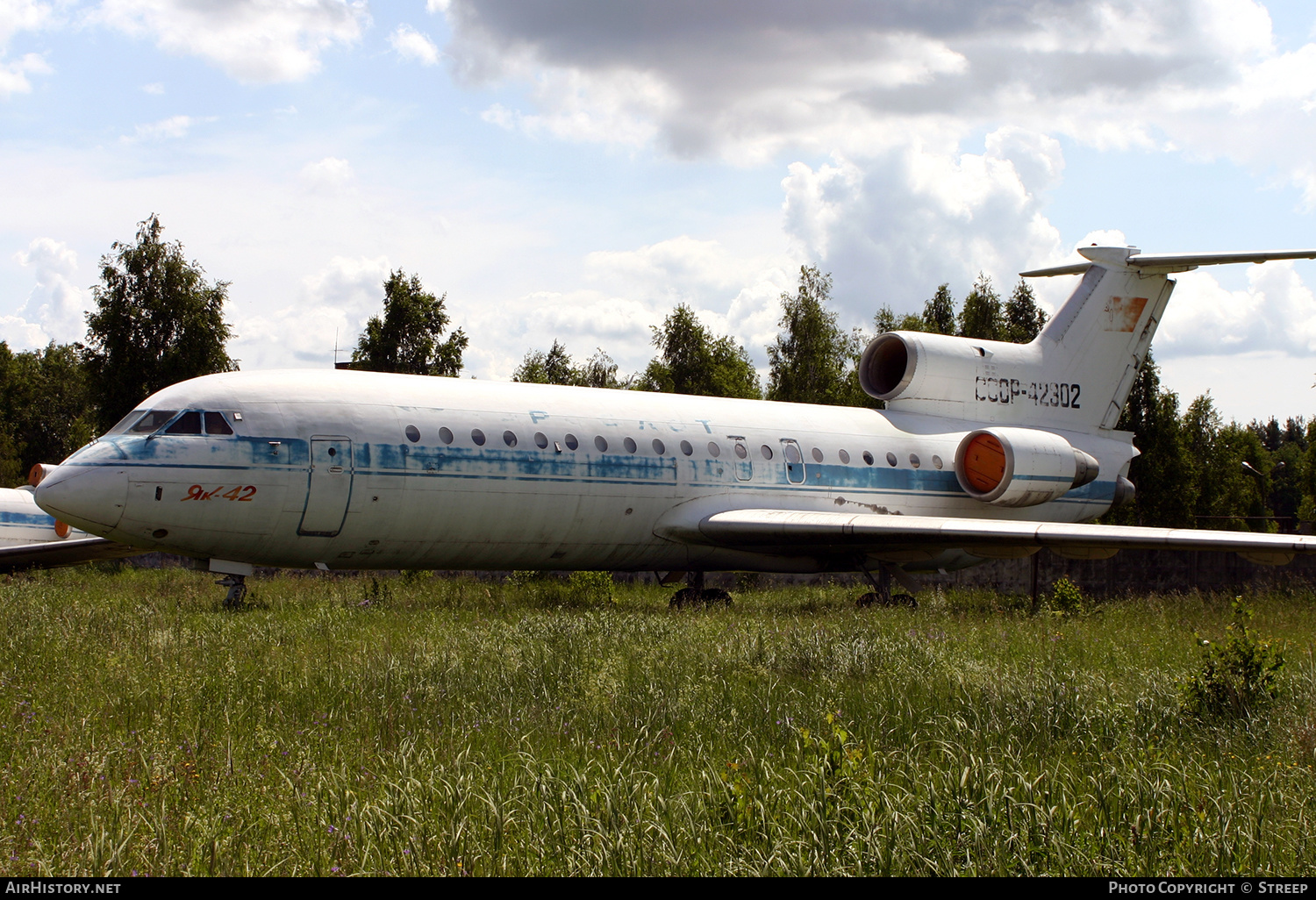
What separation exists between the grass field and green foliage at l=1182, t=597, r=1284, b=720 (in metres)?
0.22

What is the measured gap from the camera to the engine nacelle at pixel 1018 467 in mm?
20375

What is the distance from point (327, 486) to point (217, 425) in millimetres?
1698

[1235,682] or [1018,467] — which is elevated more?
[1018,467]

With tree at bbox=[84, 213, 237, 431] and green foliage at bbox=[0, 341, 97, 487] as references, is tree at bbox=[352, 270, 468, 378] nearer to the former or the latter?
tree at bbox=[84, 213, 237, 431]

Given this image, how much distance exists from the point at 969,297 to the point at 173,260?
36.3 metres

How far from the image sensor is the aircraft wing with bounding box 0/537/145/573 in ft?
64.4

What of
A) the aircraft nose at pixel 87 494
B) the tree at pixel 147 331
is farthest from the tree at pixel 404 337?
the aircraft nose at pixel 87 494

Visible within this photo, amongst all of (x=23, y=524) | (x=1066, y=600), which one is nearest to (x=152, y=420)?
(x=23, y=524)

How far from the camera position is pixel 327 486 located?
14641 mm

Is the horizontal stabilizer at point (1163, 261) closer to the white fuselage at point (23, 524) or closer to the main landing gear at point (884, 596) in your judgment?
the main landing gear at point (884, 596)

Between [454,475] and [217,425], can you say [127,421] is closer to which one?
[217,425]

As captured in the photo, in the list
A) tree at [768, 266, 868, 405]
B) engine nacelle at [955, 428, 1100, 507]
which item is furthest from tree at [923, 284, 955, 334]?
engine nacelle at [955, 428, 1100, 507]

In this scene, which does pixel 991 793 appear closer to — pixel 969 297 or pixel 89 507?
pixel 89 507

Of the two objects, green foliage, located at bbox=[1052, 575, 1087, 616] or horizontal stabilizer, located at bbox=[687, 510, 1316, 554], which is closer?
horizontal stabilizer, located at bbox=[687, 510, 1316, 554]
